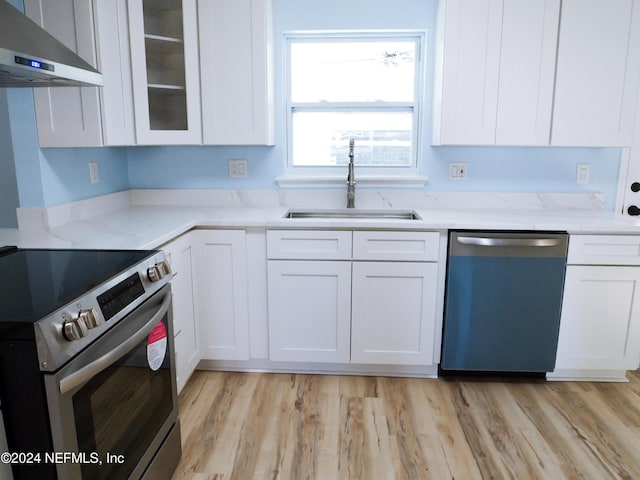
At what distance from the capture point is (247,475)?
6.05 ft

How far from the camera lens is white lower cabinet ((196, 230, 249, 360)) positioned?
2475 mm

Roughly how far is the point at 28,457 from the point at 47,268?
0.57 metres

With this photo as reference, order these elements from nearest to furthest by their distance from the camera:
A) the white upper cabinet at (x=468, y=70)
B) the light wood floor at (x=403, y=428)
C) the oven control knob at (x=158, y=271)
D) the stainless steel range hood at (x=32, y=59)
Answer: the stainless steel range hood at (x=32, y=59), the oven control knob at (x=158, y=271), the light wood floor at (x=403, y=428), the white upper cabinet at (x=468, y=70)

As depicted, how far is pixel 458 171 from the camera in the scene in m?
2.89

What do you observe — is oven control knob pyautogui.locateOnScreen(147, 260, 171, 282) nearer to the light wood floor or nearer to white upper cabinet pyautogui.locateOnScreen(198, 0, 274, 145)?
the light wood floor

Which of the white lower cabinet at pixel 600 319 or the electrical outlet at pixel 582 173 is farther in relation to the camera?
the electrical outlet at pixel 582 173

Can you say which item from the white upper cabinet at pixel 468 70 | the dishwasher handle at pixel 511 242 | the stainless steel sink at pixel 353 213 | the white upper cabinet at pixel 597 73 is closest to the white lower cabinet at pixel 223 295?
the stainless steel sink at pixel 353 213

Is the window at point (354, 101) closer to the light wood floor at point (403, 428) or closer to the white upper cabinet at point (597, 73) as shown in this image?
the white upper cabinet at point (597, 73)

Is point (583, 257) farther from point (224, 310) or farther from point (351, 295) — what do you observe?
point (224, 310)

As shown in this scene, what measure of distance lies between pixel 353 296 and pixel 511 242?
0.83m

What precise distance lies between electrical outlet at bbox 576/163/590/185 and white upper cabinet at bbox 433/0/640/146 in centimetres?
33

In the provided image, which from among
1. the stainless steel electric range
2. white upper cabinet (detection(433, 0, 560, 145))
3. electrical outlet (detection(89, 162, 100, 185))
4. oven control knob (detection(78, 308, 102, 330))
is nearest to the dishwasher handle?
white upper cabinet (detection(433, 0, 560, 145))

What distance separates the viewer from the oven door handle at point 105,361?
3.66 ft

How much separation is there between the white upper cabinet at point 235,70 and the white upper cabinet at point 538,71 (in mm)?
962
